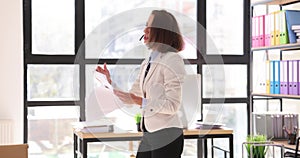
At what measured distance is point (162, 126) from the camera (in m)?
2.42

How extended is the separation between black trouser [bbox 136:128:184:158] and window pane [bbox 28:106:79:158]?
5.93ft

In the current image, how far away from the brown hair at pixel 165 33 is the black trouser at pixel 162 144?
0.42 m

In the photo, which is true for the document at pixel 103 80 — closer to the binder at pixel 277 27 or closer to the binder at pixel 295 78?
the binder at pixel 295 78

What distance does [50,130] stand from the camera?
13.9ft

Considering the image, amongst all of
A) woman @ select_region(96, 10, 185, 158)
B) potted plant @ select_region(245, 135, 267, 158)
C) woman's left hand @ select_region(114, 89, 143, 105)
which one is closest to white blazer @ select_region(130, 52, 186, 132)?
woman @ select_region(96, 10, 185, 158)

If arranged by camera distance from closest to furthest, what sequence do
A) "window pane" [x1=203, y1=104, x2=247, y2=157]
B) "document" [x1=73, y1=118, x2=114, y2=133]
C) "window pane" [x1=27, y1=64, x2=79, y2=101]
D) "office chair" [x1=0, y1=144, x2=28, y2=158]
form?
"office chair" [x1=0, y1=144, x2=28, y2=158]
"document" [x1=73, y1=118, x2=114, y2=133]
"window pane" [x1=27, y1=64, x2=79, y2=101]
"window pane" [x1=203, y1=104, x2=247, y2=157]

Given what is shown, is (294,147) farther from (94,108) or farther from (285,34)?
(94,108)

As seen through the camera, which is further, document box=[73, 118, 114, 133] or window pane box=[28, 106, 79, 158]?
window pane box=[28, 106, 79, 158]

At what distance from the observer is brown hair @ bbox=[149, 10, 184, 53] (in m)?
2.33

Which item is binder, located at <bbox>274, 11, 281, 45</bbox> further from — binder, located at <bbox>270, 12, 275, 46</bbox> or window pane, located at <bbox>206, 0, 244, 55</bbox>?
window pane, located at <bbox>206, 0, 244, 55</bbox>

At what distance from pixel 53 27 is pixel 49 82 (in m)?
0.49

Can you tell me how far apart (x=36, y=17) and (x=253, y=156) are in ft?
7.23

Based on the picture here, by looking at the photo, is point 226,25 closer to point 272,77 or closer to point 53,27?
point 272,77

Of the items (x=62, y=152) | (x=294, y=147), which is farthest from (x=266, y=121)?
(x=62, y=152)
